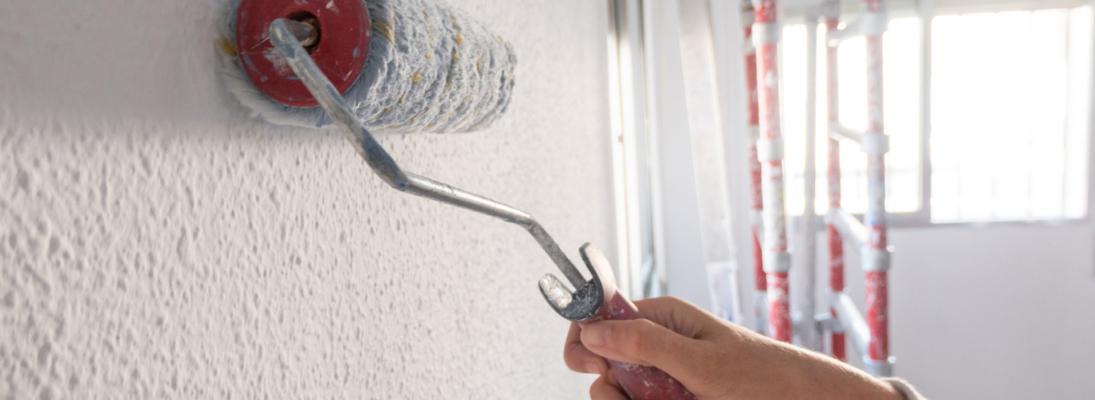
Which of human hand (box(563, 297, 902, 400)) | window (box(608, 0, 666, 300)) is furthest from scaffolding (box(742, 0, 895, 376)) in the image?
human hand (box(563, 297, 902, 400))

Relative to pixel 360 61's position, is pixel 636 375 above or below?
below

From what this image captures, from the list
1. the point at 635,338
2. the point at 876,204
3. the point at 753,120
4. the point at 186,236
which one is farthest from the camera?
the point at 753,120

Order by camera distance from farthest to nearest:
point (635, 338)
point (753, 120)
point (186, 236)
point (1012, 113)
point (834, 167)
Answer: point (1012, 113), point (834, 167), point (753, 120), point (635, 338), point (186, 236)

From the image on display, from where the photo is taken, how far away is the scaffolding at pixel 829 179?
39.3 inches

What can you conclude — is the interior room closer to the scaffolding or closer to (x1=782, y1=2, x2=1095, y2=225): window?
the scaffolding

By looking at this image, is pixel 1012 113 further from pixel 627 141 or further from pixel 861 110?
pixel 627 141

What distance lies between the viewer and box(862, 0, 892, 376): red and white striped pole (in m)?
0.98

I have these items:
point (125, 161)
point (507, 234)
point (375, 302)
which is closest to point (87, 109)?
point (125, 161)

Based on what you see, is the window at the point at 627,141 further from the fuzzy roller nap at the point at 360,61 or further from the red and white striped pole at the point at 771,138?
the fuzzy roller nap at the point at 360,61

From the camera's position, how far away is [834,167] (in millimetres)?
1354

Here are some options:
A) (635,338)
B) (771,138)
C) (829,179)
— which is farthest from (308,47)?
(829,179)

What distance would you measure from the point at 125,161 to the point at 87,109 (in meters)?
0.02

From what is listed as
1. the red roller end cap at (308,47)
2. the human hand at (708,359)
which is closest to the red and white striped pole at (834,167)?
the human hand at (708,359)

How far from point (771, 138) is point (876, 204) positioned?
210 millimetres
